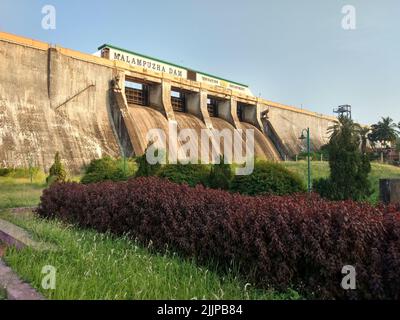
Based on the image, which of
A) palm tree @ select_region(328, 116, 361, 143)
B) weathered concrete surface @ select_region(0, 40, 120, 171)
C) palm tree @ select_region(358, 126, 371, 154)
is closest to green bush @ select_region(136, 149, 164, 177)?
palm tree @ select_region(328, 116, 361, 143)

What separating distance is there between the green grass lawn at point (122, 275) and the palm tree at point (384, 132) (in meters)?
Result: 67.2

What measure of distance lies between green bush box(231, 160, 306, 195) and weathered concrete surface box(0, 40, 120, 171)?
56.0 feet

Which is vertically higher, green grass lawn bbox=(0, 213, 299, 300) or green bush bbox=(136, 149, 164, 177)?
green bush bbox=(136, 149, 164, 177)

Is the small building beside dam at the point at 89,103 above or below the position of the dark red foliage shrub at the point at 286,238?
above

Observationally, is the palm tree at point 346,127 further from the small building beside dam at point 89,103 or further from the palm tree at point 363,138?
the small building beside dam at point 89,103

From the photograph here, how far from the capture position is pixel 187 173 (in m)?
12.9

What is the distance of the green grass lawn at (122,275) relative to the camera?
3.62 meters

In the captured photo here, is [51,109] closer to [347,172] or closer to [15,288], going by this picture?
[347,172]

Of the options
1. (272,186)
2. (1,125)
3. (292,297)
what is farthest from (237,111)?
(292,297)

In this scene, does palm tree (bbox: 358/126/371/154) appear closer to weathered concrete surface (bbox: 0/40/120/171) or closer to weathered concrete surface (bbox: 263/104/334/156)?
weathered concrete surface (bbox: 263/104/334/156)

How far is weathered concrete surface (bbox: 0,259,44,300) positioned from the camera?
3391mm

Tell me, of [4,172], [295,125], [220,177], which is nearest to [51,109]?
[4,172]

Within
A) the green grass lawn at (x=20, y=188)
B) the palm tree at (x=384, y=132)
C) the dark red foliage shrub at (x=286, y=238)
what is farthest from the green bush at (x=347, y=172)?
the palm tree at (x=384, y=132)
